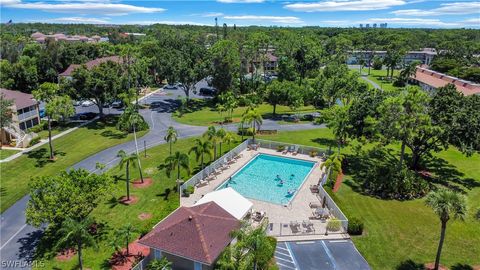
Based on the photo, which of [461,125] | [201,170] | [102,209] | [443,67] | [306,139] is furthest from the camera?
[443,67]

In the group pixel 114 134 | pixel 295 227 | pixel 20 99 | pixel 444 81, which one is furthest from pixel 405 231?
pixel 444 81

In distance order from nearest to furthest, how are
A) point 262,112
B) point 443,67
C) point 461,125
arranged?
point 461,125 < point 262,112 < point 443,67

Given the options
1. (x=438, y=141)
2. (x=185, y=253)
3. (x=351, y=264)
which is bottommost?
(x=351, y=264)

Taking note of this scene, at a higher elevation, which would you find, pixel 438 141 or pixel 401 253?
pixel 438 141

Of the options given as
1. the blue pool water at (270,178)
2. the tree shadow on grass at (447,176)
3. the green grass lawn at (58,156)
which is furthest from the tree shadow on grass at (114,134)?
the tree shadow on grass at (447,176)

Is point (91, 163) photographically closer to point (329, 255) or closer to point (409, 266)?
point (329, 255)

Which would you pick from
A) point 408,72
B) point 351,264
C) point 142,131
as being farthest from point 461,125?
point 408,72

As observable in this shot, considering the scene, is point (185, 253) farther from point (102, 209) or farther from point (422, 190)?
point (422, 190)
